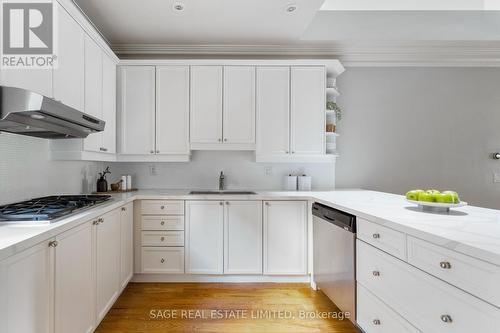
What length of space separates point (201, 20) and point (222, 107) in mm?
900

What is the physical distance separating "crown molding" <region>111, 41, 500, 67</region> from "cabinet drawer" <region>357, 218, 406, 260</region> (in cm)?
241

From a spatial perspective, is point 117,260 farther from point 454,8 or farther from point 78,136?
point 454,8

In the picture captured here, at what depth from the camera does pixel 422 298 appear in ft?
3.94

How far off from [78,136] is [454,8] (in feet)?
14.4

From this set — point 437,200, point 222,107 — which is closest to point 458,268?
point 437,200

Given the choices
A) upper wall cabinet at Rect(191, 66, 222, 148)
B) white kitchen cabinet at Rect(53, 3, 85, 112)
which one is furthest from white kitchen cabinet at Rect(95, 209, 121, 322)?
upper wall cabinet at Rect(191, 66, 222, 148)

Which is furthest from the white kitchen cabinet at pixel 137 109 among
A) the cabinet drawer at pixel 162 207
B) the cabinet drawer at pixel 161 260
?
the cabinet drawer at pixel 161 260

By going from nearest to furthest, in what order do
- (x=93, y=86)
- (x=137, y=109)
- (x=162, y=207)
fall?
(x=93, y=86), (x=162, y=207), (x=137, y=109)

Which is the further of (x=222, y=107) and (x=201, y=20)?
(x=222, y=107)

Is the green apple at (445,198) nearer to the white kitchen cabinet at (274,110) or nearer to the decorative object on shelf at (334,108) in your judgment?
the white kitchen cabinet at (274,110)

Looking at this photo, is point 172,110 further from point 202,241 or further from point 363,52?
point 363,52

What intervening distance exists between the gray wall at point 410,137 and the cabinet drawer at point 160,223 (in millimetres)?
2119

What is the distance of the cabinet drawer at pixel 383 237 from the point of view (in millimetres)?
1341

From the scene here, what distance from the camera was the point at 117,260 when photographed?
2182 mm
